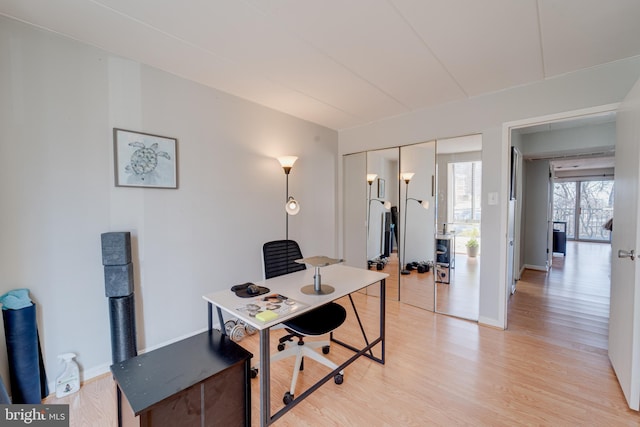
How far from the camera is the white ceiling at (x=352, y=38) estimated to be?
1.61 m

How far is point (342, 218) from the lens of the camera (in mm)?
4234

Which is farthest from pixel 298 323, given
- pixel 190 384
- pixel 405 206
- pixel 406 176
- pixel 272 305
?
pixel 406 176

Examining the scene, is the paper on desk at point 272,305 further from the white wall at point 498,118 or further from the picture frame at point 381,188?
the picture frame at point 381,188

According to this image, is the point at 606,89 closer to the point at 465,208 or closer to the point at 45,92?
the point at 465,208

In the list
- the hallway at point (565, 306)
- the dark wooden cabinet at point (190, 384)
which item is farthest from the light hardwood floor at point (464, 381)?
the dark wooden cabinet at point (190, 384)

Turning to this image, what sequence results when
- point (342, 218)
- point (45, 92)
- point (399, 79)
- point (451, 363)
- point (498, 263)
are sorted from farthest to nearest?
point (342, 218), point (498, 263), point (399, 79), point (451, 363), point (45, 92)

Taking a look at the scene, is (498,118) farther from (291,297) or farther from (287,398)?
(287,398)

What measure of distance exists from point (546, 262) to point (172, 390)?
6415 mm

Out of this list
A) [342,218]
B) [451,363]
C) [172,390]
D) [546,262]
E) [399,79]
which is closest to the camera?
[172,390]

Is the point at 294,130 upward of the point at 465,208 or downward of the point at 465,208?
upward

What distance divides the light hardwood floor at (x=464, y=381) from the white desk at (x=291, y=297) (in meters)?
0.20

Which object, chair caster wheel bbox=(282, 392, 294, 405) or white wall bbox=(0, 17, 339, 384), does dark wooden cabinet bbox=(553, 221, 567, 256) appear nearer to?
white wall bbox=(0, 17, 339, 384)

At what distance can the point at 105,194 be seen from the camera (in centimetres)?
206

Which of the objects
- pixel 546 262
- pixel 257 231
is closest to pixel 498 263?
pixel 257 231
